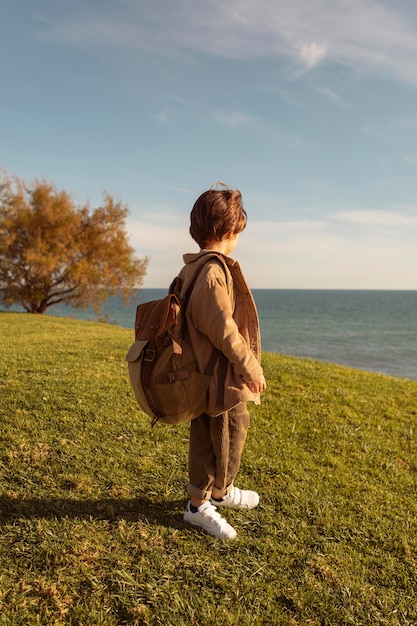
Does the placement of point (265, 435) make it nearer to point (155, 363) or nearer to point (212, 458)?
point (212, 458)

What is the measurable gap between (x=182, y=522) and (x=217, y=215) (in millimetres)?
2271

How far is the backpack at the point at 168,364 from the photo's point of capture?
2.95m

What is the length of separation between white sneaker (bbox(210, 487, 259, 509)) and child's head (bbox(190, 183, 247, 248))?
1896 mm

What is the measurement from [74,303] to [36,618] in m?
29.2

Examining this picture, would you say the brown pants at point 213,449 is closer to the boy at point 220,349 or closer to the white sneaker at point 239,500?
the boy at point 220,349

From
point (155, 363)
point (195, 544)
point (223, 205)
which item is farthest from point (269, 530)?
point (223, 205)

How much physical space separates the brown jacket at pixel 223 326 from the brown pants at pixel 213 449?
22 centimetres

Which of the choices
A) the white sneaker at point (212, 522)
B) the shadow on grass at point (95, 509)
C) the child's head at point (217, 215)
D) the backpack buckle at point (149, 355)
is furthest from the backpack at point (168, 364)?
the shadow on grass at point (95, 509)

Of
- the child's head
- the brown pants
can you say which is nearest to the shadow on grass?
the brown pants

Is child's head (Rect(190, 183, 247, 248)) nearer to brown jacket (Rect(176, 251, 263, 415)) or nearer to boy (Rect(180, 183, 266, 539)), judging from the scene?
boy (Rect(180, 183, 266, 539))

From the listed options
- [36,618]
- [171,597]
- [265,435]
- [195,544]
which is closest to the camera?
[36,618]

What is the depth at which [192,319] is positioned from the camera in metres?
3.02

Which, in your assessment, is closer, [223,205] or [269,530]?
[223,205]

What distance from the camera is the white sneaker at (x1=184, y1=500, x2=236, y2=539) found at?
3443 mm
